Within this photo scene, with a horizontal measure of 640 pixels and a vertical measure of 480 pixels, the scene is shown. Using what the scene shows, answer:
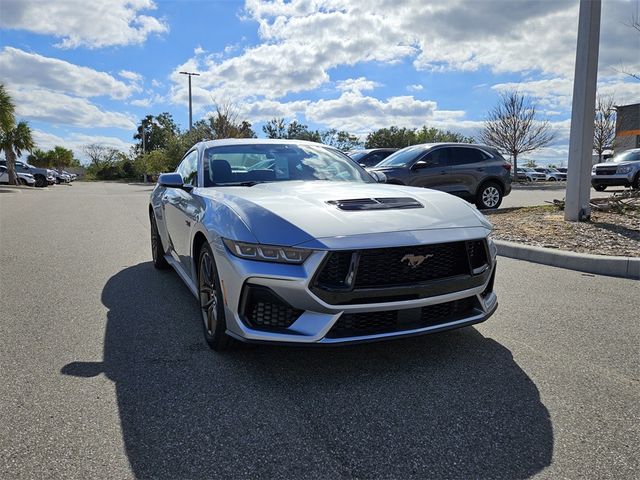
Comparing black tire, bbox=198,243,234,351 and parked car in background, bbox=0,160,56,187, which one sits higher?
parked car in background, bbox=0,160,56,187

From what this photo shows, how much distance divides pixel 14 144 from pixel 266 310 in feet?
132

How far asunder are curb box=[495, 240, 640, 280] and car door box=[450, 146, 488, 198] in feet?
15.1

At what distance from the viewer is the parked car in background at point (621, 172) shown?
16.9 m

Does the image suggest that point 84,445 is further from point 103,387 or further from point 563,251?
point 563,251

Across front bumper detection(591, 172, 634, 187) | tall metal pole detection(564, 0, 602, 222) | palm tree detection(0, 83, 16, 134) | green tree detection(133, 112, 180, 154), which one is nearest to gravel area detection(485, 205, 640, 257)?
tall metal pole detection(564, 0, 602, 222)

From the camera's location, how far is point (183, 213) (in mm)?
4250

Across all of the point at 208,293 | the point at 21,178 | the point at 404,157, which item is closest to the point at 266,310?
the point at 208,293

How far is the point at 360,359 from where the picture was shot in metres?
3.20

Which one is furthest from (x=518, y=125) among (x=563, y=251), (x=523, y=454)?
(x=523, y=454)

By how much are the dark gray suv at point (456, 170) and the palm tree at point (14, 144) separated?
1302 inches

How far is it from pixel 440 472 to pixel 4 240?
873cm

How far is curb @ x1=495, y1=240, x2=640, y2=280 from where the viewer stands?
18.5ft

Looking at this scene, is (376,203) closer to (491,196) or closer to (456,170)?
(456,170)

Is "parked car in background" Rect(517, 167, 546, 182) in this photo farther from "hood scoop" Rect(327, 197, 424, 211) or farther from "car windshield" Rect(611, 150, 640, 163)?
"hood scoop" Rect(327, 197, 424, 211)
